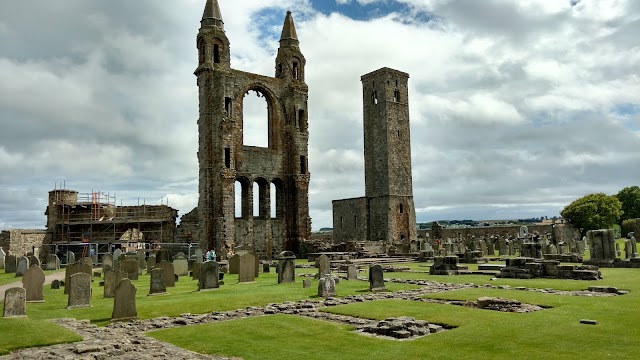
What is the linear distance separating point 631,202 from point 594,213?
1658cm

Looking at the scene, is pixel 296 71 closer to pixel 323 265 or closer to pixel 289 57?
pixel 289 57

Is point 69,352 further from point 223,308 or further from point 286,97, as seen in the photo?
point 286,97

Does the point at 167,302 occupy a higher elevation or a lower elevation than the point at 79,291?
lower

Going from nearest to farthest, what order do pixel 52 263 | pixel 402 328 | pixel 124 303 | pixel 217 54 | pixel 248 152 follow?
pixel 402 328 → pixel 124 303 → pixel 52 263 → pixel 217 54 → pixel 248 152

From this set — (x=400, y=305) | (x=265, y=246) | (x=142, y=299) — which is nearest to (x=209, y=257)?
(x=265, y=246)

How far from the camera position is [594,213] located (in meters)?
46.3

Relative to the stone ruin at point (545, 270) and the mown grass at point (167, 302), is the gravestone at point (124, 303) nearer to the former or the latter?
the mown grass at point (167, 302)

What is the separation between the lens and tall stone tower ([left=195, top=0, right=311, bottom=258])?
33000mm

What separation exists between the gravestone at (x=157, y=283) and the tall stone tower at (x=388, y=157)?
101 feet

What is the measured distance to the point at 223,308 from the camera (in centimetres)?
1223

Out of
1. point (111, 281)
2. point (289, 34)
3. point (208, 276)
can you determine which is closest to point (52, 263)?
point (111, 281)

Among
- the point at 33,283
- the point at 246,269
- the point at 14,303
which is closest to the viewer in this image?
the point at 14,303

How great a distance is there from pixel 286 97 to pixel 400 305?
27.5m

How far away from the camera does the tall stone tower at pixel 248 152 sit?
108 ft
